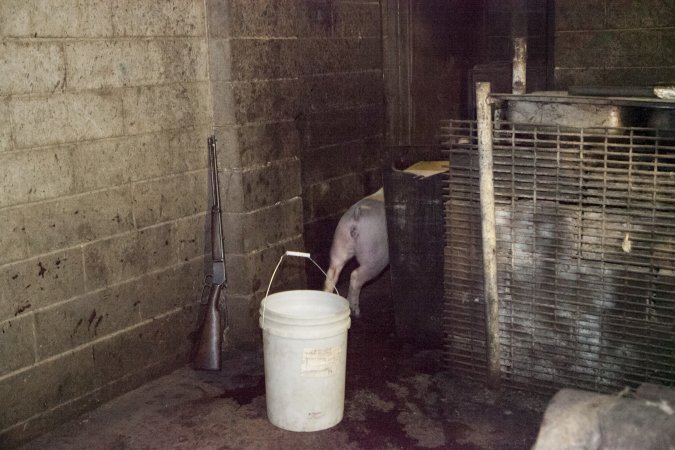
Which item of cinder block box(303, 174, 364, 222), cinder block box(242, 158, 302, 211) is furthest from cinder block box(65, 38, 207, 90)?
cinder block box(303, 174, 364, 222)

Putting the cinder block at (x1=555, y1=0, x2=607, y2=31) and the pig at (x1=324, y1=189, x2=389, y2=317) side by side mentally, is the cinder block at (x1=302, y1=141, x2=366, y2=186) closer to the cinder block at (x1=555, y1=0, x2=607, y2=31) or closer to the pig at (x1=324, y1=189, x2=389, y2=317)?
the pig at (x1=324, y1=189, x2=389, y2=317)

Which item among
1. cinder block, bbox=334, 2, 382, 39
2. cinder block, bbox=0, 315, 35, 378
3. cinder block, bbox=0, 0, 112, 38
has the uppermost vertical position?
cinder block, bbox=334, 2, 382, 39

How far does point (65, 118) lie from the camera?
5070 mm

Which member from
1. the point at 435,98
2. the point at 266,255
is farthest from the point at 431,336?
the point at 435,98

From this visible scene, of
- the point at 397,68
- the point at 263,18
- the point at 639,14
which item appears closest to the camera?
the point at 263,18

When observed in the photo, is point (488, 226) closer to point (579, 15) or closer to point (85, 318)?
point (85, 318)

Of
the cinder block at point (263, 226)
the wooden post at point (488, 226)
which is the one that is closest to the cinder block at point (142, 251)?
the cinder block at point (263, 226)

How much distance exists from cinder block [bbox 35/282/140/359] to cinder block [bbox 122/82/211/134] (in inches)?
43.8

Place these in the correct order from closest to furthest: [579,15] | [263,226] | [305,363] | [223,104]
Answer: [305,363], [223,104], [263,226], [579,15]

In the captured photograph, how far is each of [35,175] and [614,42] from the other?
191 inches

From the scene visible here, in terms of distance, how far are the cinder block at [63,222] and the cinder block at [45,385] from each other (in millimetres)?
712

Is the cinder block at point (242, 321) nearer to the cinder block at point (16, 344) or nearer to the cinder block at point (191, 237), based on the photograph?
the cinder block at point (191, 237)

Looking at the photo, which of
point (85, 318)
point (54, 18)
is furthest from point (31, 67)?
point (85, 318)

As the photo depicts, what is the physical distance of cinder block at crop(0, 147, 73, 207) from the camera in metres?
4.75
